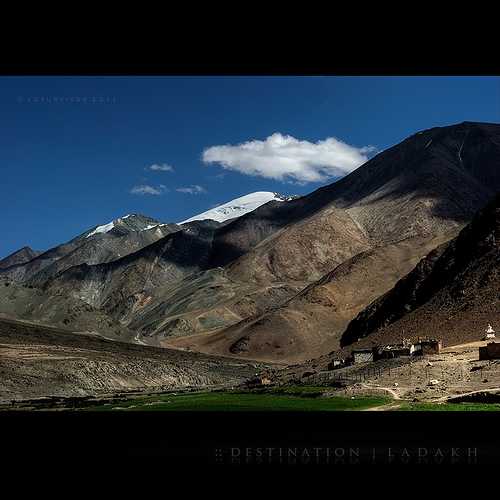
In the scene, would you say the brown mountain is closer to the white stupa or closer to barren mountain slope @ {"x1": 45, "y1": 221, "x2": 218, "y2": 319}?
barren mountain slope @ {"x1": 45, "y1": 221, "x2": 218, "y2": 319}

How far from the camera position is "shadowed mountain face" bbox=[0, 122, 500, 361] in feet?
319

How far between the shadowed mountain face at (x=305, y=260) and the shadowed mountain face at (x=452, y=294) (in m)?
23.1

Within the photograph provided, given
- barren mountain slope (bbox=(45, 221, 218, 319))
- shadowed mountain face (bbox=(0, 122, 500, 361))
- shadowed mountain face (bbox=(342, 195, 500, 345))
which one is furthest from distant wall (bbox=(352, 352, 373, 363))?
barren mountain slope (bbox=(45, 221, 218, 319))

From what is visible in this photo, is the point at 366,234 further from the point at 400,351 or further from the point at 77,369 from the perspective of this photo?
the point at 400,351

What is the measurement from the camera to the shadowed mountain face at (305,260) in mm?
97188

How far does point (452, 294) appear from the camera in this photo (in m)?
54.4

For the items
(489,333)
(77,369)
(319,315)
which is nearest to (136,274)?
(319,315)

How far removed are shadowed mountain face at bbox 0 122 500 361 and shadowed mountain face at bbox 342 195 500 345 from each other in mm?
23086

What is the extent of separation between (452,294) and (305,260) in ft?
239

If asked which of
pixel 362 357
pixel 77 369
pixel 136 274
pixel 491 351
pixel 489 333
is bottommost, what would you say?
pixel 362 357

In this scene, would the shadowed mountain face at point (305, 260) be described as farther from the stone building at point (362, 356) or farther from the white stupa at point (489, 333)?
the white stupa at point (489, 333)
